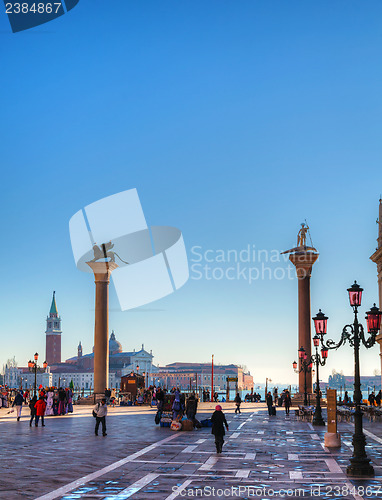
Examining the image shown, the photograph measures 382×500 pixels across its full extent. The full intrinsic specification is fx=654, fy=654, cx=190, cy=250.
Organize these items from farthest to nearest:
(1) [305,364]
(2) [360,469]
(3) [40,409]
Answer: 1. (1) [305,364]
2. (3) [40,409]
3. (2) [360,469]

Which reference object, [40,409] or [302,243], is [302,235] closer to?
[302,243]

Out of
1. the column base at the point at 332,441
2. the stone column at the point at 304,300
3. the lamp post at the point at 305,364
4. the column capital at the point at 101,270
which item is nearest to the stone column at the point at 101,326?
the column capital at the point at 101,270

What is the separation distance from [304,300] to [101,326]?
1729cm

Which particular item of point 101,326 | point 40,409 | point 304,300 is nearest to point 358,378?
point 40,409

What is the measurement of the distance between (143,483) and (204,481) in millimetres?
1309

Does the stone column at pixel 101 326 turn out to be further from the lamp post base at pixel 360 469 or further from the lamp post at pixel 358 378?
the lamp post base at pixel 360 469

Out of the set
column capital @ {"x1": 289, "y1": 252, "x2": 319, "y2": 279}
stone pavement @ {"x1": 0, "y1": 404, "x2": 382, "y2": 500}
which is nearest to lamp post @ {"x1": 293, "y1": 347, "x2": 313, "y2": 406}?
column capital @ {"x1": 289, "y1": 252, "x2": 319, "y2": 279}

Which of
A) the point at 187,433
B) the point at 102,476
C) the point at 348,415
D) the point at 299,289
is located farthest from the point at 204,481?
the point at 299,289

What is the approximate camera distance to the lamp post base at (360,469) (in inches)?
576

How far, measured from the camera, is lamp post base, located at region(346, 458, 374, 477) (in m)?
14.6

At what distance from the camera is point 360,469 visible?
14.7m

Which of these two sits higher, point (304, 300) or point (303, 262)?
point (303, 262)

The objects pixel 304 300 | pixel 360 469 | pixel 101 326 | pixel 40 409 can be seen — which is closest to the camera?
pixel 360 469

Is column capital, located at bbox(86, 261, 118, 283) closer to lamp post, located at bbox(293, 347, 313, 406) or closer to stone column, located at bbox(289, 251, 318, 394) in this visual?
lamp post, located at bbox(293, 347, 313, 406)
